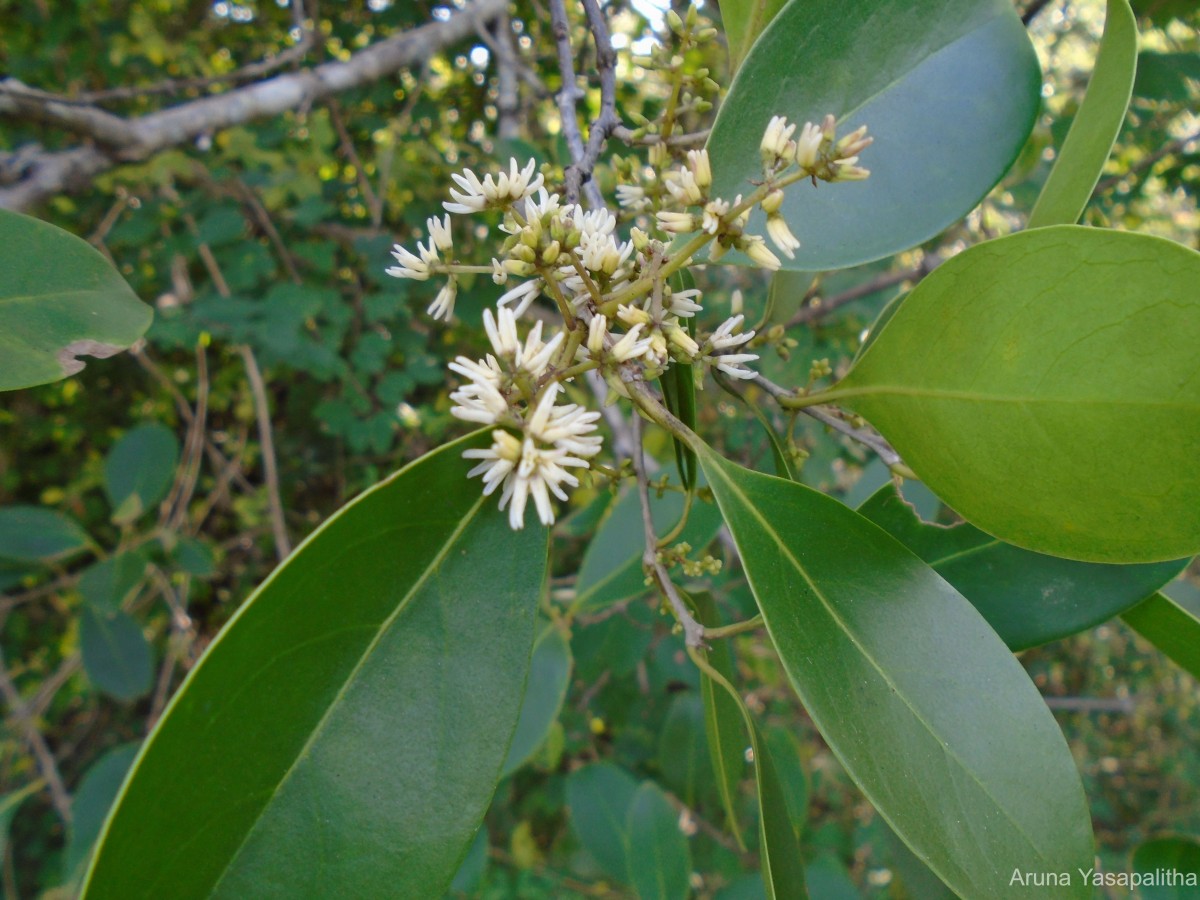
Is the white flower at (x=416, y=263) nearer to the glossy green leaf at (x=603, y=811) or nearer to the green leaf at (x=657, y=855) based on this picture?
the green leaf at (x=657, y=855)

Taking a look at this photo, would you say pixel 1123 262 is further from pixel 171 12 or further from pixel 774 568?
pixel 171 12

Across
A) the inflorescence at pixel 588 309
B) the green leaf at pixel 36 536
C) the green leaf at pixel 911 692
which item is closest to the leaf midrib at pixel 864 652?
the green leaf at pixel 911 692

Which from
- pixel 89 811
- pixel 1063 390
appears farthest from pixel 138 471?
pixel 1063 390

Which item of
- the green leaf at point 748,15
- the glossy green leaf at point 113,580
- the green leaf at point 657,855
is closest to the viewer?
the green leaf at point 748,15

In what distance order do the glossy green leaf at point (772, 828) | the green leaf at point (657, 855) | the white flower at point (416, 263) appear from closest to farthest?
the glossy green leaf at point (772, 828) → the white flower at point (416, 263) → the green leaf at point (657, 855)

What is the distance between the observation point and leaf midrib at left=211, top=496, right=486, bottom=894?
62 cm

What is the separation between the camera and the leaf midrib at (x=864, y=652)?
680mm

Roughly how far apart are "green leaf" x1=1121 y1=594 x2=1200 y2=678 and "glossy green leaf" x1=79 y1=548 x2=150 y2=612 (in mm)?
2303

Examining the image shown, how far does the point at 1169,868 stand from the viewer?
1.10 m

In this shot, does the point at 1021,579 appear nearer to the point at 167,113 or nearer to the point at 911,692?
the point at 911,692

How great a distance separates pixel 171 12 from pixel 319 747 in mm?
4406

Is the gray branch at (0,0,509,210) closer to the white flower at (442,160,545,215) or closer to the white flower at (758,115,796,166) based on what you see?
the white flower at (442,160,545,215)

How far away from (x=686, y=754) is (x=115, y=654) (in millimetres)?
1763

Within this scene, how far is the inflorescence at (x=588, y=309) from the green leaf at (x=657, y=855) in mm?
1173
